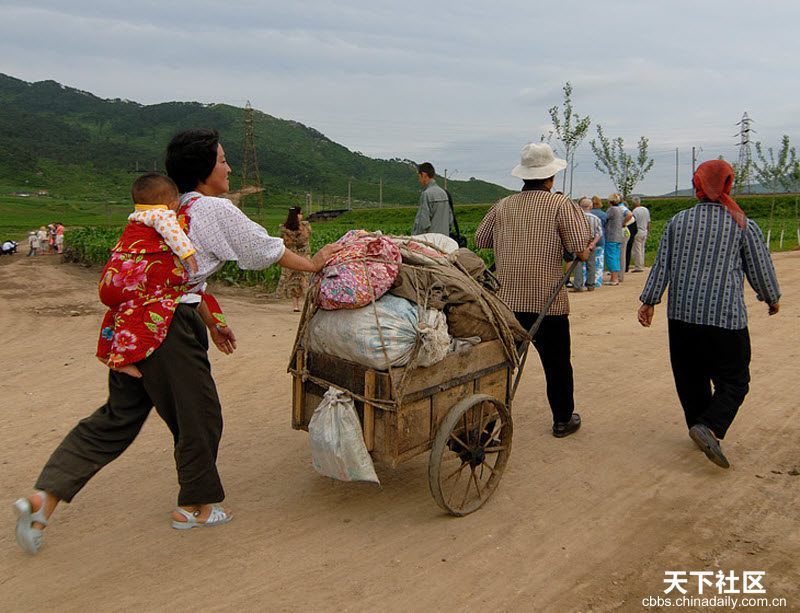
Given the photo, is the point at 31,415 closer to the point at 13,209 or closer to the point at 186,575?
the point at 186,575

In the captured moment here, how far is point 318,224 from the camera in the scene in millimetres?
45500

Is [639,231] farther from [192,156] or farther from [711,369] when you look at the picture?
[192,156]

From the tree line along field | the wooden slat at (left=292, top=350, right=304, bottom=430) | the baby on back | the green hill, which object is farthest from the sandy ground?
the green hill

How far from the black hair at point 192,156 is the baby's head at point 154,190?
146 millimetres

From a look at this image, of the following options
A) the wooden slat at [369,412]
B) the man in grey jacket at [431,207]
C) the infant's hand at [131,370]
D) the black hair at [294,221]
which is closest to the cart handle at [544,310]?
the wooden slat at [369,412]

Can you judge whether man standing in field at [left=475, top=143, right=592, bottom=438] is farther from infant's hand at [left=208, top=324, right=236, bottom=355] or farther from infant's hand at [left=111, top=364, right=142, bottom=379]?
infant's hand at [left=111, top=364, right=142, bottom=379]

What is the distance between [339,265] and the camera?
3771 millimetres

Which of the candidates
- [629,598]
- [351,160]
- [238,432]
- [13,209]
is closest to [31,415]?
[238,432]

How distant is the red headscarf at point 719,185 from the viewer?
462 centimetres

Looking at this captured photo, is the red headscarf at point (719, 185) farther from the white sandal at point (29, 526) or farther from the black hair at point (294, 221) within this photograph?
the black hair at point (294, 221)

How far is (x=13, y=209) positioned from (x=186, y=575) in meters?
53.2

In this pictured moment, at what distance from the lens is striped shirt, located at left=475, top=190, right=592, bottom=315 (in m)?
4.95

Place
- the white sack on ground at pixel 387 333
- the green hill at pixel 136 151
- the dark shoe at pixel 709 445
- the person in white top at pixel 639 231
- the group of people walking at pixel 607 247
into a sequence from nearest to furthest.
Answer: the white sack on ground at pixel 387 333
the dark shoe at pixel 709 445
the group of people walking at pixel 607 247
the person in white top at pixel 639 231
the green hill at pixel 136 151

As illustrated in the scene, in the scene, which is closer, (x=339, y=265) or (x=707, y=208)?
(x=339, y=265)
